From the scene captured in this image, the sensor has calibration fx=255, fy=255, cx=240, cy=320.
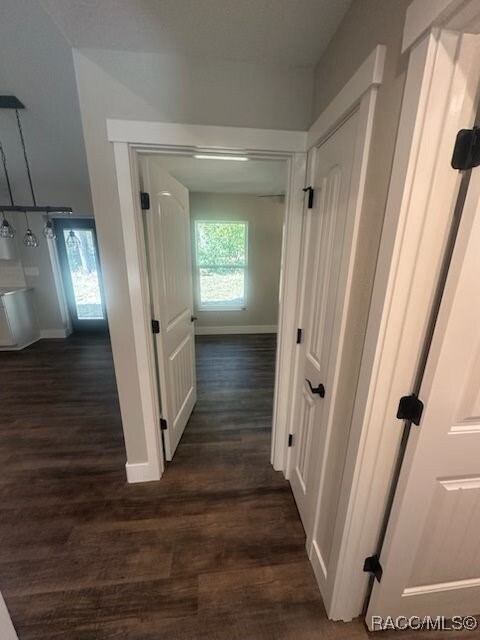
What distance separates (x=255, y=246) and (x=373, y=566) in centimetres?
409

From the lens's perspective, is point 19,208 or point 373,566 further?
point 19,208

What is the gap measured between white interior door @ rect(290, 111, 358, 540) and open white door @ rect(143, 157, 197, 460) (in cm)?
88

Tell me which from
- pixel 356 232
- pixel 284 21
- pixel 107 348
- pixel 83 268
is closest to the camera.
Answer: pixel 356 232

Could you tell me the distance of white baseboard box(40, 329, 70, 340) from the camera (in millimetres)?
4477

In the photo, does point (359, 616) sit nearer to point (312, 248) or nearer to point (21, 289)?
point (312, 248)

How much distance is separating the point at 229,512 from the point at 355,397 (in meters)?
1.22

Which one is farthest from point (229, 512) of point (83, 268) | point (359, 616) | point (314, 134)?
point (83, 268)

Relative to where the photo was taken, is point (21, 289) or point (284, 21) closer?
point (284, 21)

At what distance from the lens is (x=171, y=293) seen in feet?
5.99

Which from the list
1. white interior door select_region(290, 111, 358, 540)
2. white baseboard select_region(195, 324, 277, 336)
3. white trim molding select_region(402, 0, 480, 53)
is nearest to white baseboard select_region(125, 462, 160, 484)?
white interior door select_region(290, 111, 358, 540)

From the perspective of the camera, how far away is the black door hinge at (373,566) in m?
1.01

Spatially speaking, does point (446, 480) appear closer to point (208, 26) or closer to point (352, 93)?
point (352, 93)

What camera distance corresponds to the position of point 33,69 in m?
1.75

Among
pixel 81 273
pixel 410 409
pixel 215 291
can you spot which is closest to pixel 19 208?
pixel 81 273
